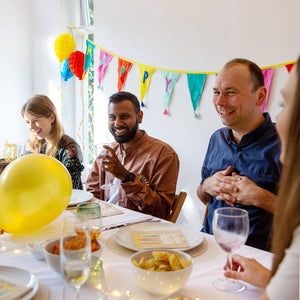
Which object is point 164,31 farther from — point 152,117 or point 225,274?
point 225,274

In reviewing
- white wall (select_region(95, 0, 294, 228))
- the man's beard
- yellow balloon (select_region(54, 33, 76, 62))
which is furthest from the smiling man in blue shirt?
yellow balloon (select_region(54, 33, 76, 62))

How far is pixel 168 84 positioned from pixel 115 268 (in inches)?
81.0

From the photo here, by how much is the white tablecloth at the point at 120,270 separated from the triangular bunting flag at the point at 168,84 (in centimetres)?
177

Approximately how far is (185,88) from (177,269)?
81.2 inches

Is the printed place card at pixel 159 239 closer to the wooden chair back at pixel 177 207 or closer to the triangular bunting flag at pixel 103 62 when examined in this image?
the wooden chair back at pixel 177 207

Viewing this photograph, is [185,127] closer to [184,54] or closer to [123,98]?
[184,54]

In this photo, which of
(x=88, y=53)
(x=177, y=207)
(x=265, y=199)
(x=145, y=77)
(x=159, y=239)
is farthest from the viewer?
(x=88, y=53)

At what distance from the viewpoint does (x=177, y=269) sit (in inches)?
29.6

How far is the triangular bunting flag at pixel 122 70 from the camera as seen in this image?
10.1 feet

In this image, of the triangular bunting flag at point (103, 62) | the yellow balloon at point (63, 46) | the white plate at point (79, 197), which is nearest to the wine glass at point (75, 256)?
the white plate at point (79, 197)

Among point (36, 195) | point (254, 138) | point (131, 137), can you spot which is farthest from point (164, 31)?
point (36, 195)

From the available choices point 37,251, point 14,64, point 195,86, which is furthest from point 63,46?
point 37,251

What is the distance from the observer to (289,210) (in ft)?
1.83

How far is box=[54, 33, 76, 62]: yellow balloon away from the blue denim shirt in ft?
7.52
